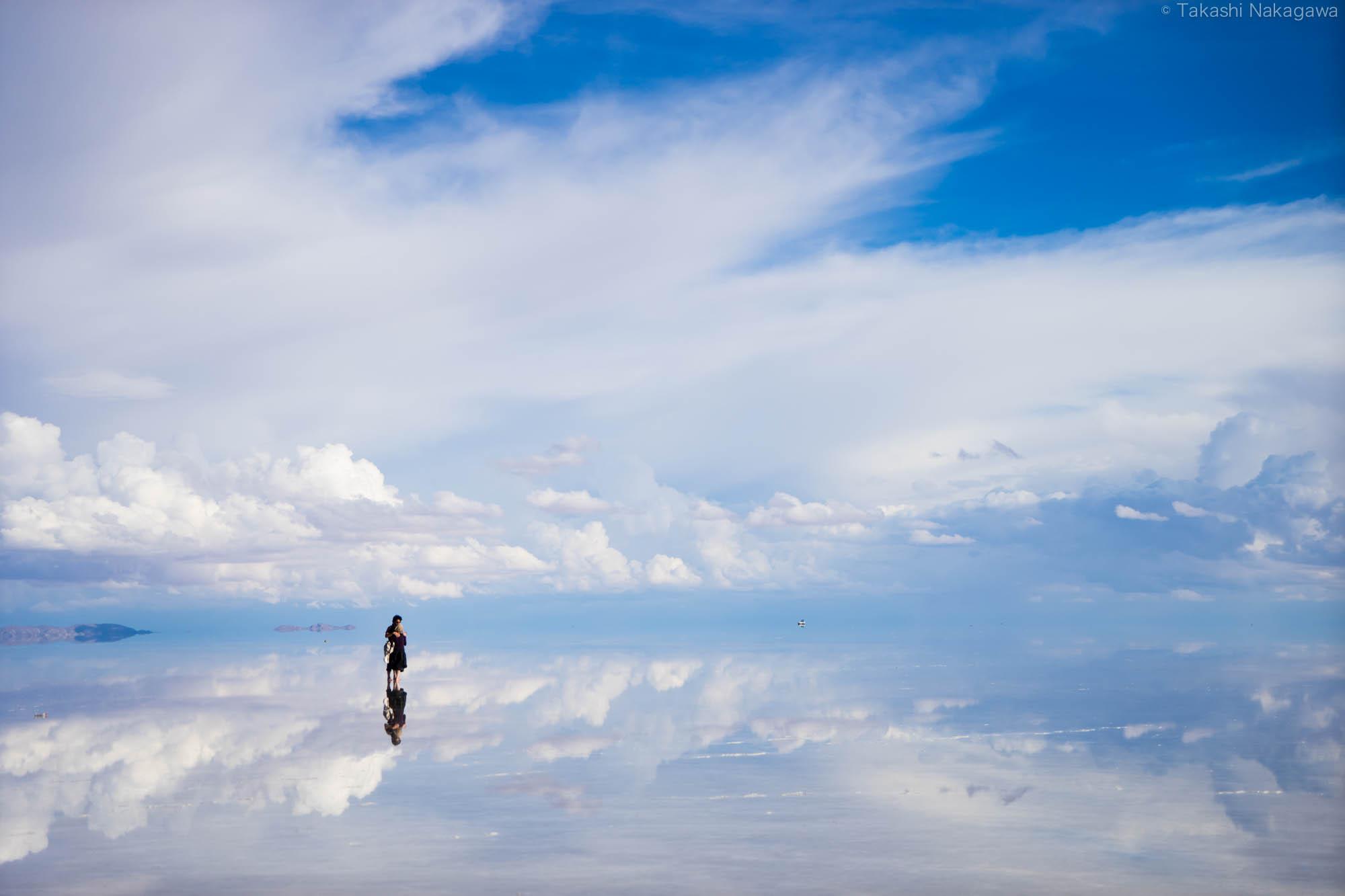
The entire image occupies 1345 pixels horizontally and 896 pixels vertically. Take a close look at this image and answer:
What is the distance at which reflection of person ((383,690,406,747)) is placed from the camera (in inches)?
1021

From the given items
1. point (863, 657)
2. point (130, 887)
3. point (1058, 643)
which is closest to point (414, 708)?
point (130, 887)

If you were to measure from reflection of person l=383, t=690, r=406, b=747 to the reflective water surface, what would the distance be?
143 mm

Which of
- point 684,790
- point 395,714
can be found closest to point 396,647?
point 395,714

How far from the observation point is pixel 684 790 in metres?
18.7

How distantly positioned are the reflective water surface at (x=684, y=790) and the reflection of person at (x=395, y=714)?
14 centimetres

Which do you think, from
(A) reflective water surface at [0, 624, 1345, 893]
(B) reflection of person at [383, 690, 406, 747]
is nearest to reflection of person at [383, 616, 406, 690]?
(B) reflection of person at [383, 690, 406, 747]

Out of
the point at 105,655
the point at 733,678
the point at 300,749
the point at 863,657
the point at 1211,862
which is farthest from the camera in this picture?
the point at 105,655

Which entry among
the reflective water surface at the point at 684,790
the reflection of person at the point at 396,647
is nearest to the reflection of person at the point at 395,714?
the reflective water surface at the point at 684,790

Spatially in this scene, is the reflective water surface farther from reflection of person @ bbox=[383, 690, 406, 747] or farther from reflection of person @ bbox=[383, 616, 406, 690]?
reflection of person @ bbox=[383, 616, 406, 690]

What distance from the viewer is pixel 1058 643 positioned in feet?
252

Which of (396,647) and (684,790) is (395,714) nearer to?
(396,647)

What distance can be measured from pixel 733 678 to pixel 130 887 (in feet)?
107

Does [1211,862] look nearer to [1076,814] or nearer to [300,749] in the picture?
[1076,814]

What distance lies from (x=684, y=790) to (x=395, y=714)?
1441 cm
